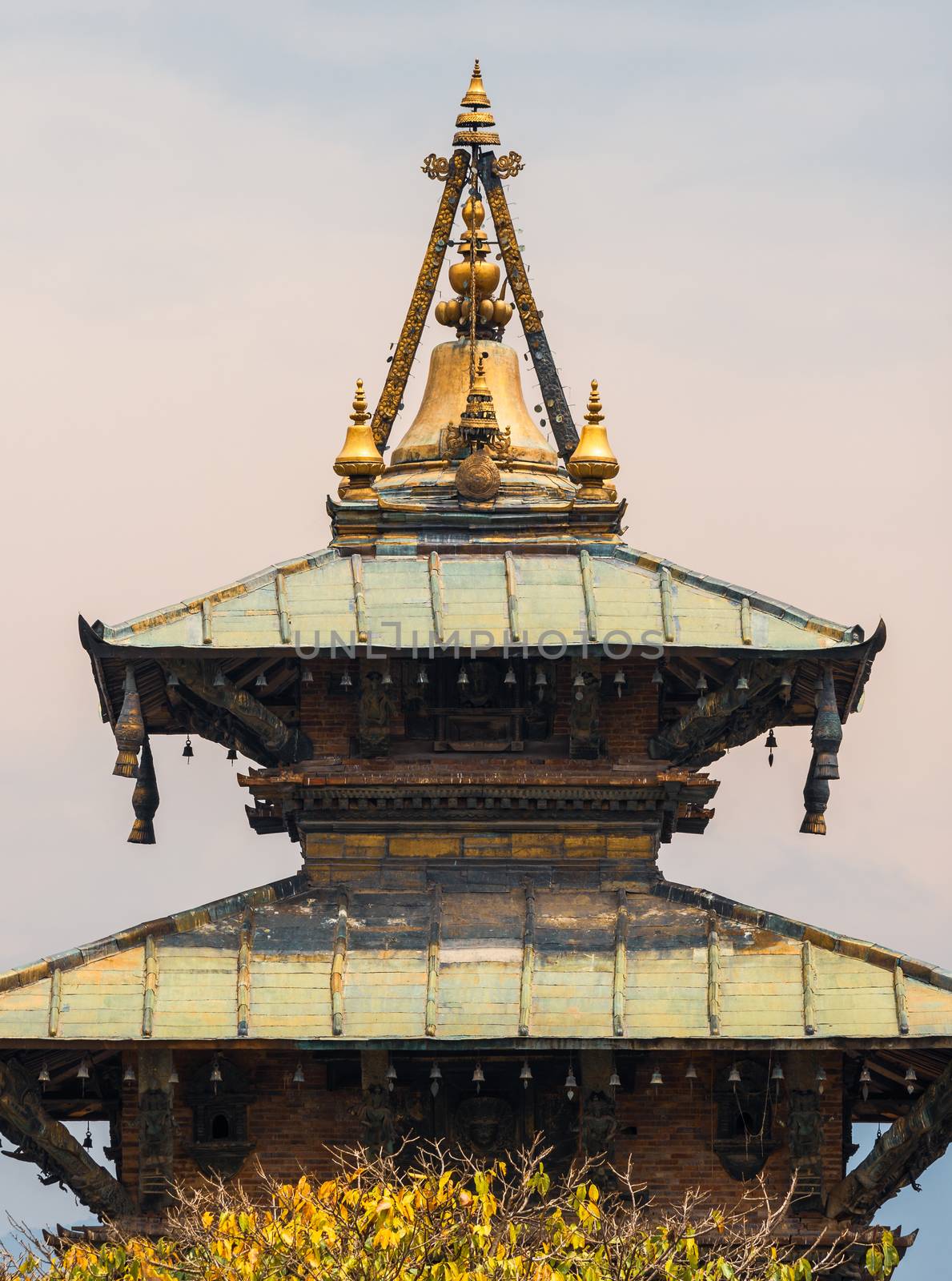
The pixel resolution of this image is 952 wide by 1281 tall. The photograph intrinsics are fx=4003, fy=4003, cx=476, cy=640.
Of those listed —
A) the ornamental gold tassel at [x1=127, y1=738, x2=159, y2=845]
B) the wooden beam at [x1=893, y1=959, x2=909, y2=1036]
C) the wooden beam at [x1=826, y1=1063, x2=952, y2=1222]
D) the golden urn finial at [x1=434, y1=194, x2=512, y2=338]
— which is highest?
the golden urn finial at [x1=434, y1=194, x2=512, y2=338]

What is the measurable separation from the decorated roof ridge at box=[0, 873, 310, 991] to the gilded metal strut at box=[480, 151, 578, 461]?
6.94 metres

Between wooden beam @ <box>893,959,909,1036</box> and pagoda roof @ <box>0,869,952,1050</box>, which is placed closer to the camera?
wooden beam @ <box>893,959,909,1036</box>

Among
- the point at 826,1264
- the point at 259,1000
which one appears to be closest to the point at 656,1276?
the point at 826,1264

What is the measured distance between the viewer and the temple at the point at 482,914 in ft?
135

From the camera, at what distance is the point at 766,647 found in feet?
140

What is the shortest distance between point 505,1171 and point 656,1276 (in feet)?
8.95

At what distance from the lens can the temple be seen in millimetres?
41156

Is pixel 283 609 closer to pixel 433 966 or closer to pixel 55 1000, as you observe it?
pixel 433 966

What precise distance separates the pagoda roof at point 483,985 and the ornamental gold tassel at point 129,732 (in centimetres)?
169

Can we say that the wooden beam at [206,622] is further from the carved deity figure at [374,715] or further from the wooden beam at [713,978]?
the wooden beam at [713,978]

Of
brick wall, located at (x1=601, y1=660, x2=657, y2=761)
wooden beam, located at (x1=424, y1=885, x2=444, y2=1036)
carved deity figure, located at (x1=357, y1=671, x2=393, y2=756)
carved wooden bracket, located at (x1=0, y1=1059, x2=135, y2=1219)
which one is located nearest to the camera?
wooden beam, located at (x1=424, y1=885, x2=444, y2=1036)

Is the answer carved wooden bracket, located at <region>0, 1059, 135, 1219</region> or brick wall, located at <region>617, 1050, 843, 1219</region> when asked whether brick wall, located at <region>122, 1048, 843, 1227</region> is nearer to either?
brick wall, located at <region>617, 1050, 843, 1219</region>

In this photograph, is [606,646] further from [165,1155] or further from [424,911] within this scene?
[165,1155]

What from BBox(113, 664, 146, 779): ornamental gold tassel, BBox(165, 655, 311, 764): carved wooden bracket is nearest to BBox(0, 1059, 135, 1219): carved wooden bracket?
BBox(113, 664, 146, 779): ornamental gold tassel
